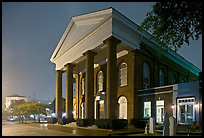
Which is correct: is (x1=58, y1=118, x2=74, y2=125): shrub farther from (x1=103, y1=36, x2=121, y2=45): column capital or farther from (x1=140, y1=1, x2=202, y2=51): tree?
(x1=140, y1=1, x2=202, y2=51): tree

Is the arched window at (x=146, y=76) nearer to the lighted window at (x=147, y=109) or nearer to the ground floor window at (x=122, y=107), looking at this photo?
the lighted window at (x=147, y=109)

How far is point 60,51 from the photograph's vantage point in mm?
44781

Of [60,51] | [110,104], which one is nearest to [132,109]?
[110,104]

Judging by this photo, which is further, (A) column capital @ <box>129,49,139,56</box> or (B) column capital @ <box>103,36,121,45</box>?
(A) column capital @ <box>129,49,139,56</box>

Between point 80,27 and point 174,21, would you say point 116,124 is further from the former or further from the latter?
point 80,27

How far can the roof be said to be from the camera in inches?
1225

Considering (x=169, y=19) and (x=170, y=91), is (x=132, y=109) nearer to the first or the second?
(x=170, y=91)

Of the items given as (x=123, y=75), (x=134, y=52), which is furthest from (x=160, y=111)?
(x=134, y=52)

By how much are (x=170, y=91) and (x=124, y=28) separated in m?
8.75

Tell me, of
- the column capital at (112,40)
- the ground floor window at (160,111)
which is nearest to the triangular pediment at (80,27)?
the column capital at (112,40)

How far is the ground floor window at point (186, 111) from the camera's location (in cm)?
2883

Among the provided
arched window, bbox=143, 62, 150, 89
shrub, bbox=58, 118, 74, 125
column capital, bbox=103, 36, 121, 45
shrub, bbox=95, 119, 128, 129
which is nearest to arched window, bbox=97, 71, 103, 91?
shrub, bbox=58, 118, 74, 125

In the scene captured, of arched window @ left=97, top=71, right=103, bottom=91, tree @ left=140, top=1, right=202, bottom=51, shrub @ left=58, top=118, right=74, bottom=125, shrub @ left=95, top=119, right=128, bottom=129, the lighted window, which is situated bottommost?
shrub @ left=58, top=118, right=74, bottom=125

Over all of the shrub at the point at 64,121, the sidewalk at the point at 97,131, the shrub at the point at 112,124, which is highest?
the shrub at the point at 112,124
